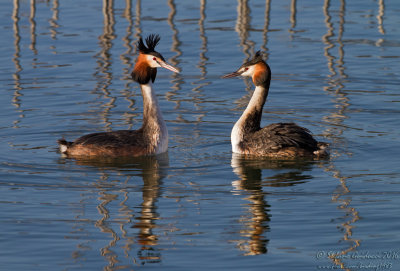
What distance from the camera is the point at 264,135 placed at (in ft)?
44.9

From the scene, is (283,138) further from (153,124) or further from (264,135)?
(153,124)

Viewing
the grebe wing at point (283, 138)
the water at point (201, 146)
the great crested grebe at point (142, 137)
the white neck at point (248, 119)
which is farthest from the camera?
the white neck at point (248, 119)

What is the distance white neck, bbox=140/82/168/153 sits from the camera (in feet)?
45.2

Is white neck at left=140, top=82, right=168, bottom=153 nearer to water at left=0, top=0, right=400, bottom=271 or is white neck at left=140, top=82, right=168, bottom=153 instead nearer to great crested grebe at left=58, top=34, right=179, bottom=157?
great crested grebe at left=58, top=34, right=179, bottom=157

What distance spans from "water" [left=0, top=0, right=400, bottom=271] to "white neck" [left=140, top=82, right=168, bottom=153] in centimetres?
25

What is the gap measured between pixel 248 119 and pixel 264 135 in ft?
1.78


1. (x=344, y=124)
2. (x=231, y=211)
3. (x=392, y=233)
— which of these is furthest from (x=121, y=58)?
(x=392, y=233)

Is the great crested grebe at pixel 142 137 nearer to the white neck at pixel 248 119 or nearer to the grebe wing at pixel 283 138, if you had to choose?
the white neck at pixel 248 119

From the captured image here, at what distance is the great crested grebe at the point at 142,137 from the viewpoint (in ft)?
44.4

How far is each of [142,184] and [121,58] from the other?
27.2 feet

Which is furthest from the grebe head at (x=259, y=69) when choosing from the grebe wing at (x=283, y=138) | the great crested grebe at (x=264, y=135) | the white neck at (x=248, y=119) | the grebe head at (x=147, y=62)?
the grebe head at (x=147, y=62)

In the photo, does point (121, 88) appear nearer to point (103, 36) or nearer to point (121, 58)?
point (121, 58)

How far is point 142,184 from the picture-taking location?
12422mm

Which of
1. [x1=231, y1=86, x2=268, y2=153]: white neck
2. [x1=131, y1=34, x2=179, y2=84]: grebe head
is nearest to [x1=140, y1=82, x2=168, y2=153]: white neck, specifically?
[x1=131, y1=34, x2=179, y2=84]: grebe head
